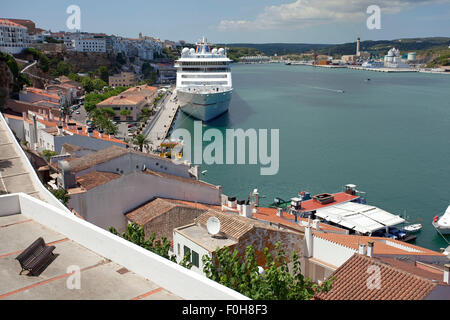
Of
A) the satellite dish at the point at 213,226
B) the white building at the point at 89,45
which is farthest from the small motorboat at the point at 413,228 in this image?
the white building at the point at 89,45

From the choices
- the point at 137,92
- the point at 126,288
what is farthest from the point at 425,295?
the point at 137,92

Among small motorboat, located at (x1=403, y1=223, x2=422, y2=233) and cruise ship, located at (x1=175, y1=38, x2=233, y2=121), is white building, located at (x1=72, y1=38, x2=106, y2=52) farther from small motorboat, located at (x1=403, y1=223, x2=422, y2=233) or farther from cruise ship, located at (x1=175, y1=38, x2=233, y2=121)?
small motorboat, located at (x1=403, y1=223, x2=422, y2=233)

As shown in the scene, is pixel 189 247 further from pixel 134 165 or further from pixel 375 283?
pixel 134 165

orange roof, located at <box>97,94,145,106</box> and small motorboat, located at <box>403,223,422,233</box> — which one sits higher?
orange roof, located at <box>97,94,145,106</box>

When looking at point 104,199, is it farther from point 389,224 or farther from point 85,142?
point 389,224

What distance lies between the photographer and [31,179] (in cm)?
977

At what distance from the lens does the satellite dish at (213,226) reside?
8.45 m

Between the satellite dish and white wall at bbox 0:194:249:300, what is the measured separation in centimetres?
349

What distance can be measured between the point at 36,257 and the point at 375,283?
205 inches

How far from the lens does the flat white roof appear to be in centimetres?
1762

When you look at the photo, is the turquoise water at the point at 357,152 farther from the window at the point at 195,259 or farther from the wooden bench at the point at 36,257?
the wooden bench at the point at 36,257

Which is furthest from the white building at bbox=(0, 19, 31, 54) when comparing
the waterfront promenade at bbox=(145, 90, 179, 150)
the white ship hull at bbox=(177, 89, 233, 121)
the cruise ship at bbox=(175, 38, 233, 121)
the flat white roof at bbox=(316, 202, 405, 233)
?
the flat white roof at bbox=(316, 202, 405, 233)

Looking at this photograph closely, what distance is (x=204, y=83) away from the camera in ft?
164

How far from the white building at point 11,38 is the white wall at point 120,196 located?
178ft
